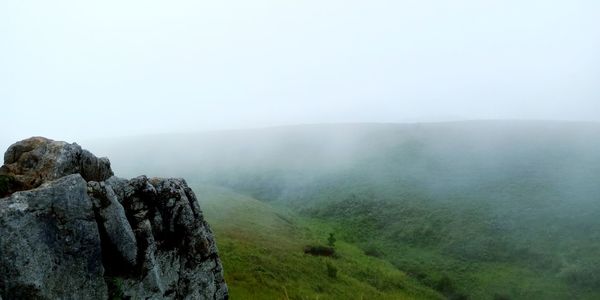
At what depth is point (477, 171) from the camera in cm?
10538

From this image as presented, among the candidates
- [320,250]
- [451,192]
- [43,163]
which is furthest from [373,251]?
[43,163]

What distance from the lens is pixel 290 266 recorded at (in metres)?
46.2

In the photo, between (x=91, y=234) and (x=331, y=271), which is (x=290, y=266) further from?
(x=91, y=234)

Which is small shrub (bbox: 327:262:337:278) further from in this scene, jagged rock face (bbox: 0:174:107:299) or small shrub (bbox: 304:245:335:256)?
jagged rock face (bbox: 0:174:107:299)

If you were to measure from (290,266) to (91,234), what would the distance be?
111ft

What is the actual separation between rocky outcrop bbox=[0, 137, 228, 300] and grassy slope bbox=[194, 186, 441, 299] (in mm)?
7423

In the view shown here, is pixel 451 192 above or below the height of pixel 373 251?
above

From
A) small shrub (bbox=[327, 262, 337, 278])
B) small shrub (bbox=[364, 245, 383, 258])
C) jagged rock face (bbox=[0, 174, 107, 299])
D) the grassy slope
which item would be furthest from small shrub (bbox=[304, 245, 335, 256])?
jagged rock face (bbox=[0, 174, 107, 299])

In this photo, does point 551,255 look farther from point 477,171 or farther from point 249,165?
point 249,165

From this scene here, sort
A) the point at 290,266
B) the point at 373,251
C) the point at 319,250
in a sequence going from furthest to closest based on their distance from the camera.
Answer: the point at 373,251
the point at 319,250
the point at 290,266

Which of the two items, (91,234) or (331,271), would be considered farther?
(331,271)

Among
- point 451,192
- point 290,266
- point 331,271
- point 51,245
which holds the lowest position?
point 331,271

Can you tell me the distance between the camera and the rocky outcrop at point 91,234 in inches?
505

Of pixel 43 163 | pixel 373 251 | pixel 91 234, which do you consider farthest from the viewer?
pixel 373 251
